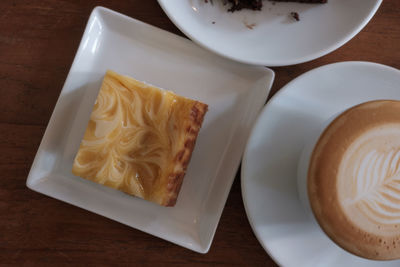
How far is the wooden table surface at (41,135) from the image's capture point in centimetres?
84

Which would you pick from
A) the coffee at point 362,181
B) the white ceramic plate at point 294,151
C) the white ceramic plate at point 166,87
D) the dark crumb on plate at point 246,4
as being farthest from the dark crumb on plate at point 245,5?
the coffee at point 362,181

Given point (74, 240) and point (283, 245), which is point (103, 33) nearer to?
point (74, 240)

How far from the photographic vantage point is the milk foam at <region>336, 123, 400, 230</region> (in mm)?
615

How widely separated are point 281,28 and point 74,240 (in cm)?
76

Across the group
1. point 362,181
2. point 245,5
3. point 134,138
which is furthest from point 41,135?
point 362,181

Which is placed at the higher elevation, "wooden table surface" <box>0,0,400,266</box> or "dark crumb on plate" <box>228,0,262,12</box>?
"dark crumb on plate" <box>228,0,262,12</box>

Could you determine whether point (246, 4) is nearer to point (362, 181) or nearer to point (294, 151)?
point (294, 151)

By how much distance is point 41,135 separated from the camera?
2.81 ft

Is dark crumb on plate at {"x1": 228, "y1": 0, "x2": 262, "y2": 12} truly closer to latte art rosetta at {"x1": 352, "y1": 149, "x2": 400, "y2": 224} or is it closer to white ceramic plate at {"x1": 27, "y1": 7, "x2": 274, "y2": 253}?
white ceramic plate at {"x1": 27, "y1": 7, "x2": 274, "y2": 253}

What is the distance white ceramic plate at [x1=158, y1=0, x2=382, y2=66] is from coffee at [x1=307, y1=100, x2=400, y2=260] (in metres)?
0.23

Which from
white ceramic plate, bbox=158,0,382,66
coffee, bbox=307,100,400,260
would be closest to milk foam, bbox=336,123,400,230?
coffee, bbox=307,100,400,260

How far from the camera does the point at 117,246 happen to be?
85 cm

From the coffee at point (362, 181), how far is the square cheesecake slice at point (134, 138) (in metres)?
0.31

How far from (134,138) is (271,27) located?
17.1 inches
